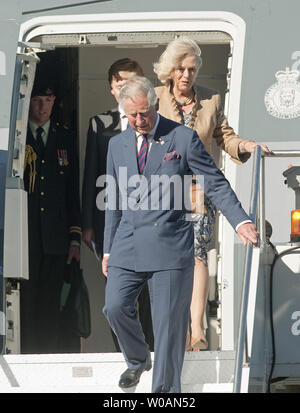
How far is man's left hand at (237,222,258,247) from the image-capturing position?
189 inches

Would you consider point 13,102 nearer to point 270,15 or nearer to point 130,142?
point 130,142

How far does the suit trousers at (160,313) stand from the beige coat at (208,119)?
3.01 feet

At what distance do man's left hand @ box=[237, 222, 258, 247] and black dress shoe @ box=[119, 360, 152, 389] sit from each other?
85 cm

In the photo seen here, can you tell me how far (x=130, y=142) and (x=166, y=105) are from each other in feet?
2.09

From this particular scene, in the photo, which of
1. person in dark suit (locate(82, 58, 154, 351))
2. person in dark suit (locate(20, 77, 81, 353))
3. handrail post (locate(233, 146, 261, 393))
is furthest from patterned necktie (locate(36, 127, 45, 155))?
handrail post (locate(233, 146, 261, 393))

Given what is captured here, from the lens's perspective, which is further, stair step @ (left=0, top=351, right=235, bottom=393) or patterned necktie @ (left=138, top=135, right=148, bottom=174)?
stair step @ (left=0, top=351, right=235, bottom=393)

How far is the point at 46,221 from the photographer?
646 centimetres

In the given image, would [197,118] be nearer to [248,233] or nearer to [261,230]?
[261,230]

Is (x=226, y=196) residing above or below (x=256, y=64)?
below

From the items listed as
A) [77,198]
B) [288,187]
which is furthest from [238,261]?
[77,198]

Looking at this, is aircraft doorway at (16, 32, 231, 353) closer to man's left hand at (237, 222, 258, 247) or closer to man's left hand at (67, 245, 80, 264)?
man's left hand at (67, 245, 80, 264)

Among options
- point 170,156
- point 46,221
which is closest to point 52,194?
point 46,221

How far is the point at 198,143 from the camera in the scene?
16.7 feet

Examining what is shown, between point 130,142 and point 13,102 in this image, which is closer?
point 130,142
